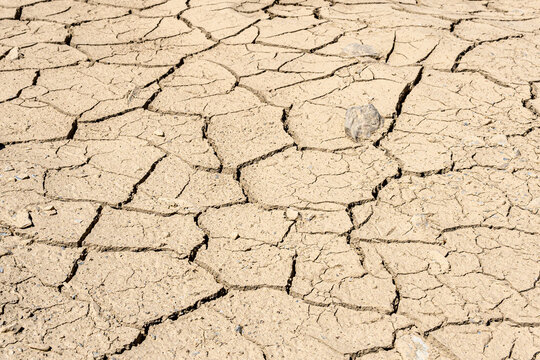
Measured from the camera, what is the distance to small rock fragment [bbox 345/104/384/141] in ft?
9.82

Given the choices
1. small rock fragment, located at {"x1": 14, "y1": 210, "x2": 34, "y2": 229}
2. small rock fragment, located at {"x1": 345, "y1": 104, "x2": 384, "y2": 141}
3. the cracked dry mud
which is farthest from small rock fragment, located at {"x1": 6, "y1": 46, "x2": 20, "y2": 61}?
small rock fragment, located at {"x1": 345, "y1": 104, "x2": 384, "y2": 141}

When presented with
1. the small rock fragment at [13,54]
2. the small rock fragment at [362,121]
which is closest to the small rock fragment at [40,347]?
the small rock fragment at [362,121]

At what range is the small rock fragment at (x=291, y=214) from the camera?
99.9 inches

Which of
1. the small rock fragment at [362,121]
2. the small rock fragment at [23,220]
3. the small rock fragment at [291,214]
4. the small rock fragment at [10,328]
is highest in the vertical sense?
the small rock fragment at [362,121]

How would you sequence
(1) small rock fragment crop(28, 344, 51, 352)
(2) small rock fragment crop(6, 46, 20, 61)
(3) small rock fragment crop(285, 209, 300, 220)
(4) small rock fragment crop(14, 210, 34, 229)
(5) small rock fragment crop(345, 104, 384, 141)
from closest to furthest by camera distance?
(1) small rock fragment crop(28, 344, 51, 352), (4) small rock fragment crop(14, 210, 34, 229), (3) small rock fragment crop(285, 209, 300, 220), (5) small rock fragment crop(345, 104, 384, 141), (2) small rock fragment crop(6, 46, 20, 61)

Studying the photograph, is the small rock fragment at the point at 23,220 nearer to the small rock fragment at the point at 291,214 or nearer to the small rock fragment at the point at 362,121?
the small rock fragment at the point at 291,214

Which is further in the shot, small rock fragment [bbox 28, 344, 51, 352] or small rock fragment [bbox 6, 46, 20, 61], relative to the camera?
small rock fragment [bbox 6, 46, 20, 61]

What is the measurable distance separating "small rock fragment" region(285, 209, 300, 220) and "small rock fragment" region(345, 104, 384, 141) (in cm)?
60

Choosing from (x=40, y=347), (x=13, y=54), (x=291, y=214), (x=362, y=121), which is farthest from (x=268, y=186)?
(x=13, y=54)

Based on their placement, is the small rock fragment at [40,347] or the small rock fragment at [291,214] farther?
the small rock fragment at [291,214]

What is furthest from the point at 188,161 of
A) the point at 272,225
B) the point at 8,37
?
the point at 8,37

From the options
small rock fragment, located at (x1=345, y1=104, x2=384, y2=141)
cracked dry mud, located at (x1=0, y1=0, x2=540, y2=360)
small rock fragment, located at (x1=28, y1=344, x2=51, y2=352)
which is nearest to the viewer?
small rock fragment, located at (x1=28, y1=344, x2=51, y2=352)

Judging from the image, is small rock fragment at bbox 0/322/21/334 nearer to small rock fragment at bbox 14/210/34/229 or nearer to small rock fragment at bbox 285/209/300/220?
small rock fragment at bbox 14/210/34/229

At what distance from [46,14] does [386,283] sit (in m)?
3.03
